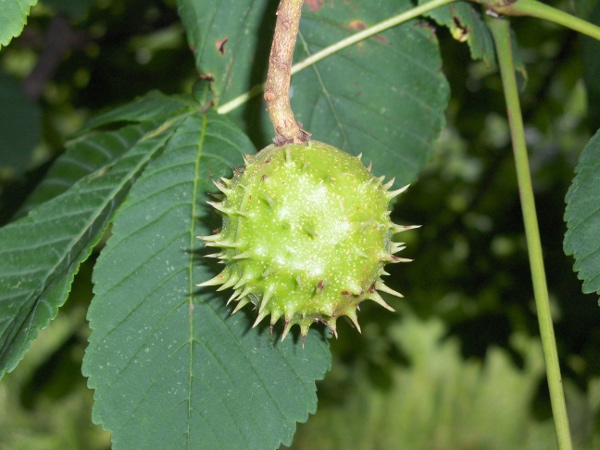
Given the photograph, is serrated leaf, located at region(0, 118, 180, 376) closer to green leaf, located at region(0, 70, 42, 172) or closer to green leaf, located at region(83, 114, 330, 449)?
green leaf, located at region(83, 114, 330, 449)

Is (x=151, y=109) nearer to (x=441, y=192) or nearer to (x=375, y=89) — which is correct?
(x=375, y=89)

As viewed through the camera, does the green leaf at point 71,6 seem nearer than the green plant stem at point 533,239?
No

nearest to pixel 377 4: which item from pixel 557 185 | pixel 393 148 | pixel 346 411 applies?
pixel 393 148

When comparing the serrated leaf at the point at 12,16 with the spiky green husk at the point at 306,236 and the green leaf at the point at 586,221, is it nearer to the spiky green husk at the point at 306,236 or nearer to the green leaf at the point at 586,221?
the spiky green husk at the point at 306,236

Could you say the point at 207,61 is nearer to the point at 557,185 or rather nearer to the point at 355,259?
the point at 355,259

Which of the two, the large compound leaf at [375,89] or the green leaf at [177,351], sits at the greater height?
the large compound leaf at [375,89]

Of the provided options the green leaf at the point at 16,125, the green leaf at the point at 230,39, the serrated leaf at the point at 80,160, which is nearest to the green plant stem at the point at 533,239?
the green leaf at the point at 230,39
